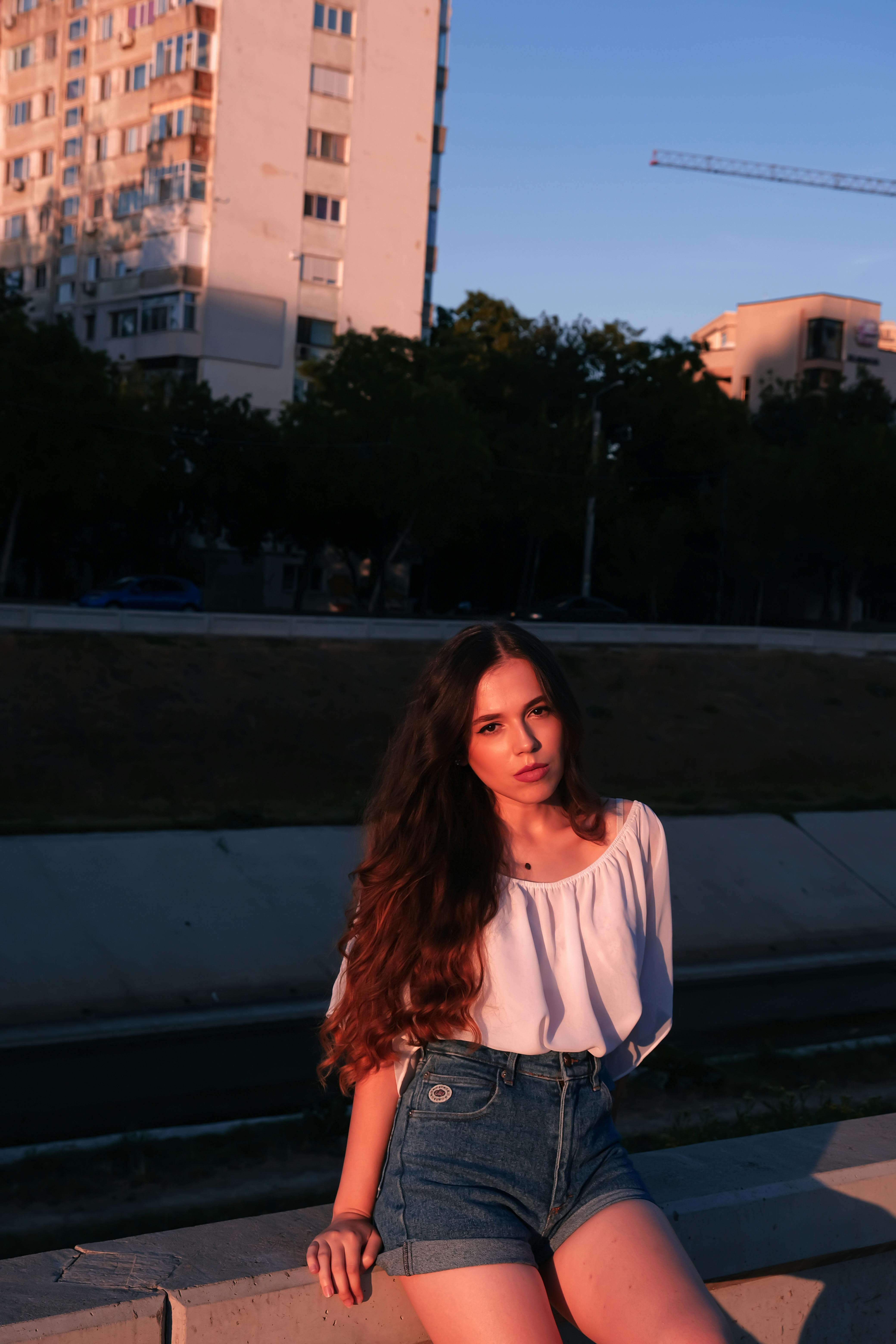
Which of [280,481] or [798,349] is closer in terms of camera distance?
[280,481]

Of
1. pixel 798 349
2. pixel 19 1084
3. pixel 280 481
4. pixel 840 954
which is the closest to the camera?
pixel 19 1084

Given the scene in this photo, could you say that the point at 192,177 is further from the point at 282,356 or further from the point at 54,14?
the point at 54,14

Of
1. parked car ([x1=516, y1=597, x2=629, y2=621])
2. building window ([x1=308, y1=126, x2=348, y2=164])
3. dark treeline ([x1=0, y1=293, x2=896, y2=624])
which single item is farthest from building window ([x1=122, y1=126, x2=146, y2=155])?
parked car ([x1=516, y1=597, x2=629, y2=621])

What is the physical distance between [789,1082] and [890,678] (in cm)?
2837

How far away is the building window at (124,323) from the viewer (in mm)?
60281

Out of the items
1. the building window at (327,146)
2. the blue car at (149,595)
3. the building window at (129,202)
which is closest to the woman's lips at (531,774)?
the blue car at (149,595)

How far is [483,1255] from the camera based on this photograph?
273 cm

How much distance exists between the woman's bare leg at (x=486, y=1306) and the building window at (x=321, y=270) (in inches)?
2427

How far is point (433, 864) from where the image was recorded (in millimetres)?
3240

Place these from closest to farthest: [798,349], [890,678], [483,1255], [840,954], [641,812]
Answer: [483,1255]
[641,812]
[840,954]
[890,678]
[798,349]

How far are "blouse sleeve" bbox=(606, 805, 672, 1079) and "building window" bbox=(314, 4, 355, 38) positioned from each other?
214 feet

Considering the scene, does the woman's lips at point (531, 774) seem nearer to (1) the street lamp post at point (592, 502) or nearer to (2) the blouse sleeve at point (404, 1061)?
(2) the blouse sleeve at point (404, 1061)

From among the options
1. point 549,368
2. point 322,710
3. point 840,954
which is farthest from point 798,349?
point 840,954

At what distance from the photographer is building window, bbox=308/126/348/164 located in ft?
199
